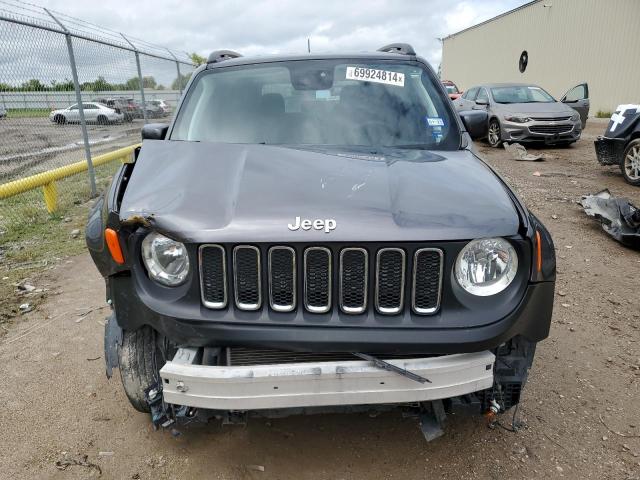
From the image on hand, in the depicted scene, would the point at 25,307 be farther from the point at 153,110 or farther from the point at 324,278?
the point at 153,110

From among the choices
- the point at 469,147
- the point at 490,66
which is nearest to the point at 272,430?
the point at 469,147

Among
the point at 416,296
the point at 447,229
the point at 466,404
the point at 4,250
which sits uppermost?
the point at 447,229

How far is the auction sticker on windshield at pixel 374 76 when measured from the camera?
3.39m

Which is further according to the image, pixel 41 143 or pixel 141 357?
pixel 41 143

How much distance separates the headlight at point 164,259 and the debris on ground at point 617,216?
502 centimetres

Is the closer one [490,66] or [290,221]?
[290,221]

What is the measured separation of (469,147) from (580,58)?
26.0 meters

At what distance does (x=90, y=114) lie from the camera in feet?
26.3

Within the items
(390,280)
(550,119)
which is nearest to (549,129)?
(550,119)

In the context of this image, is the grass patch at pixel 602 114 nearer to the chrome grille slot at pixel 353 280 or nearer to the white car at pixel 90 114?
the white car at pixel 90 114

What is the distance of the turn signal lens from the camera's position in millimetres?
2100

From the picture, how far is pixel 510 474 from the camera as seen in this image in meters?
2.40

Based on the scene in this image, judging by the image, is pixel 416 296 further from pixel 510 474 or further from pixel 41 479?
pixel 41 479

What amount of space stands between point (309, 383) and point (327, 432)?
2.91ft
